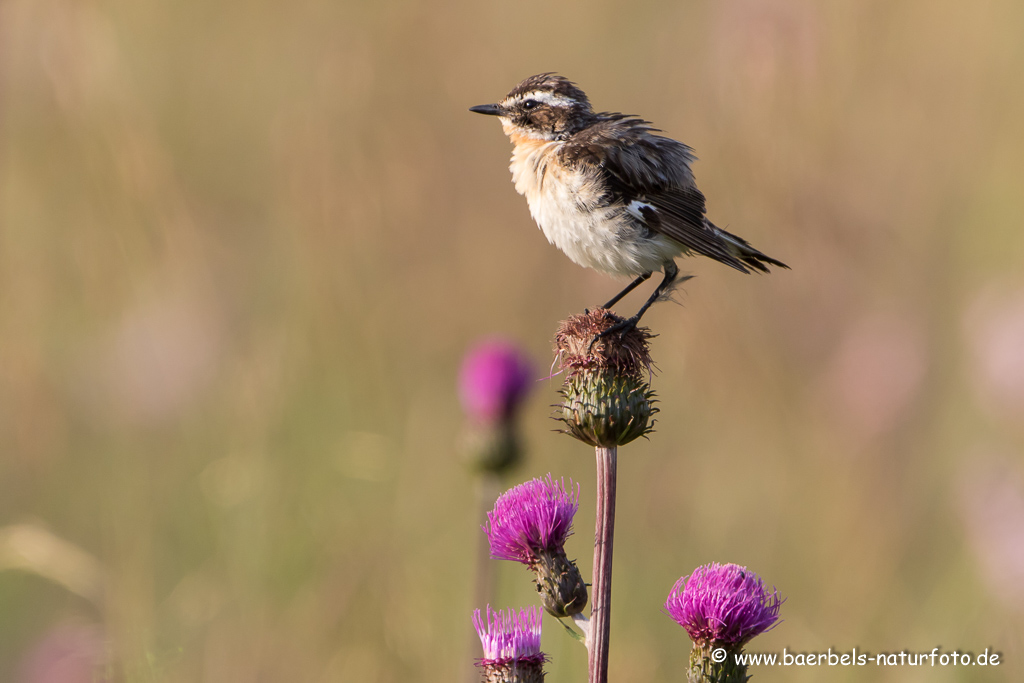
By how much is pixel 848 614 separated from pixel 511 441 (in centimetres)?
203

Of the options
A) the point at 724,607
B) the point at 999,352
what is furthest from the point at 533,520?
the point at 999,352

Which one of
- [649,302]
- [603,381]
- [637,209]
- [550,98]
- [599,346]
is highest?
[550,98]

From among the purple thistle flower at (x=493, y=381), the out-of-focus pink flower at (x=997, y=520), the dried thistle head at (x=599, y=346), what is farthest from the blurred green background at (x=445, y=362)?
the dried thistle head at (x=599, y=346)

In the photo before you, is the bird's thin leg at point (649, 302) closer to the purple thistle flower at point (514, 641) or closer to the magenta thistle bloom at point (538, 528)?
the magenta thistle bloom at point (538, 528)

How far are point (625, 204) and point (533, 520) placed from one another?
67.3 inches

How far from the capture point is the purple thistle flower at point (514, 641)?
251 centimetres

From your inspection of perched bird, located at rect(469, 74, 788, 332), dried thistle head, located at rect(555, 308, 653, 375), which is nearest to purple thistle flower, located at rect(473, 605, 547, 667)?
dried thistle head, located at rect(555, 308, 653, 375)

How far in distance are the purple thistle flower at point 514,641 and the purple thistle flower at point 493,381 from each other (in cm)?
257

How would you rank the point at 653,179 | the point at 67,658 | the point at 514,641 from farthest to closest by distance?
the point at 653,179 < the point at 67,658 < the point at 514,641

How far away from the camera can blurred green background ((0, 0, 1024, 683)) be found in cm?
467

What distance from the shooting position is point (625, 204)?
3916 mm

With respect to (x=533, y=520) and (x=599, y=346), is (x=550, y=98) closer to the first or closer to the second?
(x=599, y=346)

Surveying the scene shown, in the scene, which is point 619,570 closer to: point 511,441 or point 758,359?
point 511,441

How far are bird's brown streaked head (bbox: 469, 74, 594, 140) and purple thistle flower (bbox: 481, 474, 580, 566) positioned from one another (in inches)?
87.0
